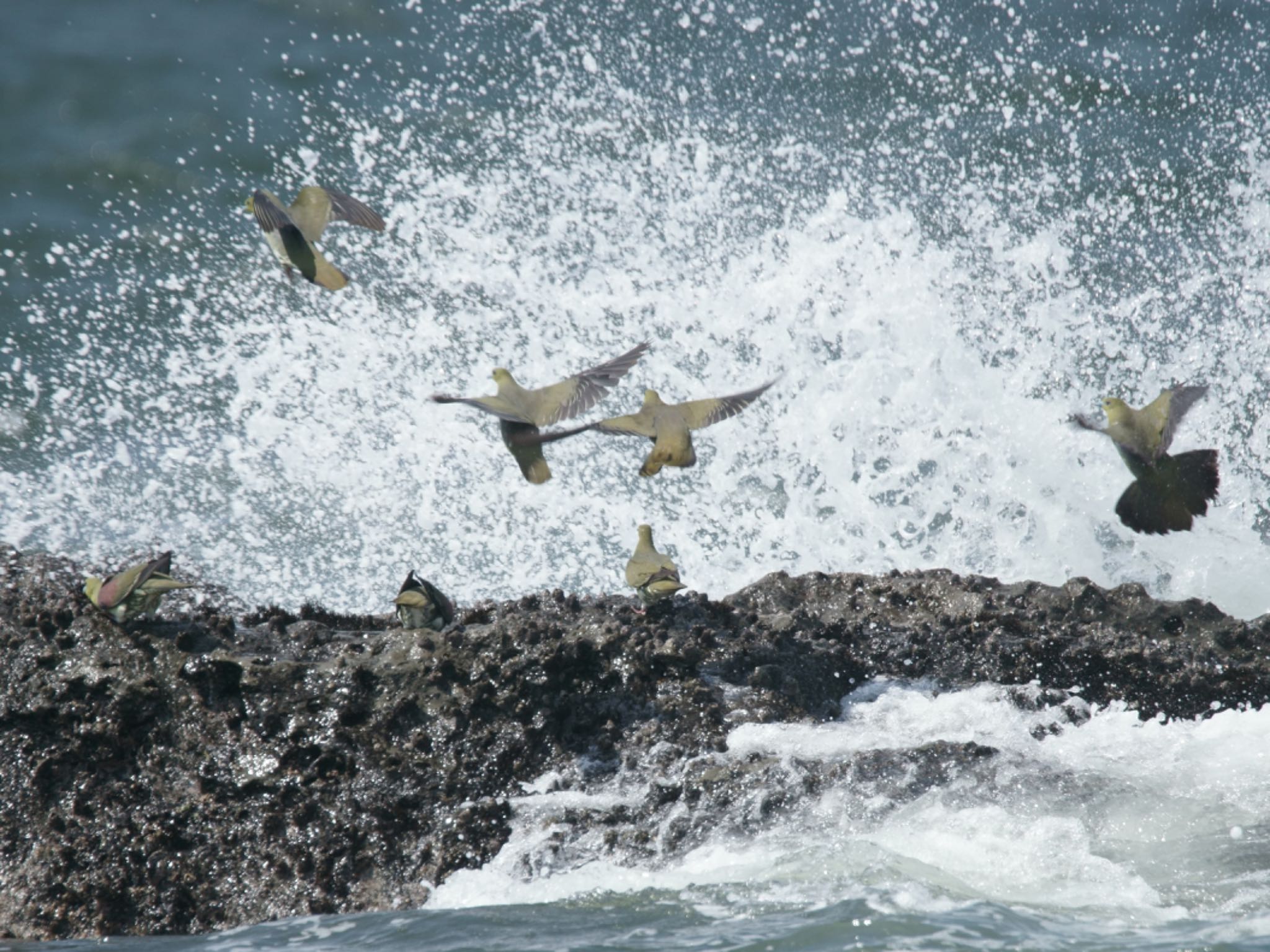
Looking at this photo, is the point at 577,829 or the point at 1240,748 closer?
the point at 577,829

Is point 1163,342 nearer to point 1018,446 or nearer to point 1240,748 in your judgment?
point 1018,446

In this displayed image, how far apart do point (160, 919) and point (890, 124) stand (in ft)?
23.2

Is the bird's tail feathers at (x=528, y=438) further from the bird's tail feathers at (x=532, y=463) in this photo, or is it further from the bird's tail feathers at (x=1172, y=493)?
the bird's tail feathers at (x=1172, y=493)

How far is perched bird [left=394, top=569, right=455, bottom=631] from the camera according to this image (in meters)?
3.45

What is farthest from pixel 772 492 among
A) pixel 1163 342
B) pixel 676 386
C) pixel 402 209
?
pixel 402 209

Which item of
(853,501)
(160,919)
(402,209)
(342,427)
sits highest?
(402,209)

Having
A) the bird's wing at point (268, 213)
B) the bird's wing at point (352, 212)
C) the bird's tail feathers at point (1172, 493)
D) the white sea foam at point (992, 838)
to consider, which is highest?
the bird's wing at point (352, 212)

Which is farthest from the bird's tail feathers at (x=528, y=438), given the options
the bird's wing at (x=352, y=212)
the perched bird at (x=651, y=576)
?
the bird's wing at (x=352, y=212)

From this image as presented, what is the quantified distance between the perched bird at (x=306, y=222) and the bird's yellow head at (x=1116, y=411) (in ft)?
7.61

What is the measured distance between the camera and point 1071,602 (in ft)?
12.1

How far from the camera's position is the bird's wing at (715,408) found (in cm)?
386

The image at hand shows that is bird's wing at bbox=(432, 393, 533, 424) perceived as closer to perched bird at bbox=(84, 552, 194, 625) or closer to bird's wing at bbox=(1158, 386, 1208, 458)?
perched bird at bbox=(84, 552, 194, 625)

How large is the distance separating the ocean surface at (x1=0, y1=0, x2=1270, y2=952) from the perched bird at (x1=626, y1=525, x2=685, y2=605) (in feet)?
1.57

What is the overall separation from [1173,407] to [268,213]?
108 inches
